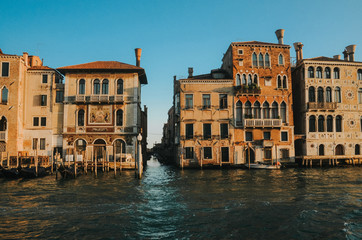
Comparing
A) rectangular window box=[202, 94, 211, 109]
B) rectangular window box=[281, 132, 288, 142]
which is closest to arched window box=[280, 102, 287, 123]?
rectangular window box=[281, 132, 288, 142]

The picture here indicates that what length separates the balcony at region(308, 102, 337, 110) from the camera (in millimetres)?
29844

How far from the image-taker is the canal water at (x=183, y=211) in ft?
29.4

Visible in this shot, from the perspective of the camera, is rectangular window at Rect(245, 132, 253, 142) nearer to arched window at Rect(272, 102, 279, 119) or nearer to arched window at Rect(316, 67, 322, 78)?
arched window at Rect(272, 102, 279, 119)

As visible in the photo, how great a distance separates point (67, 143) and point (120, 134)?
5279 millimetres

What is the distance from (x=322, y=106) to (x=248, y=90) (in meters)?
8.39

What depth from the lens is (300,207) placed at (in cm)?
1193

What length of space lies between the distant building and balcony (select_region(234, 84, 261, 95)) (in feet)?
18.4

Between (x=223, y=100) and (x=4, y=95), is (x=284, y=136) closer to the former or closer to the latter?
(x=223, y=100)

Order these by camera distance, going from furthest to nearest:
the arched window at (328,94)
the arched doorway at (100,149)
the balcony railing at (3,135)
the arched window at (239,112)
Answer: the arched window at (328,94) < the arched window at (239,112) < the arched doorway at (100,149) < the balcony railing at (3,135)

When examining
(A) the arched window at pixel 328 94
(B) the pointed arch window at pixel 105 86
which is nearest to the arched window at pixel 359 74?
(A) the arched window at pixel 328 94

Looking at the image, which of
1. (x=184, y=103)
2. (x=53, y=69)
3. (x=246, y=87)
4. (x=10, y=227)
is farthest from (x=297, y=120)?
(x=10, y=227)

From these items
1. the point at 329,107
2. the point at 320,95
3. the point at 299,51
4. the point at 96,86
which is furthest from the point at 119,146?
the point at 299,51

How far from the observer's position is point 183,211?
11.3 m

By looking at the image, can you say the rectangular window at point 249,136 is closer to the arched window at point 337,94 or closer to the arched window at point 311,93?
the arched window at point 311,93
